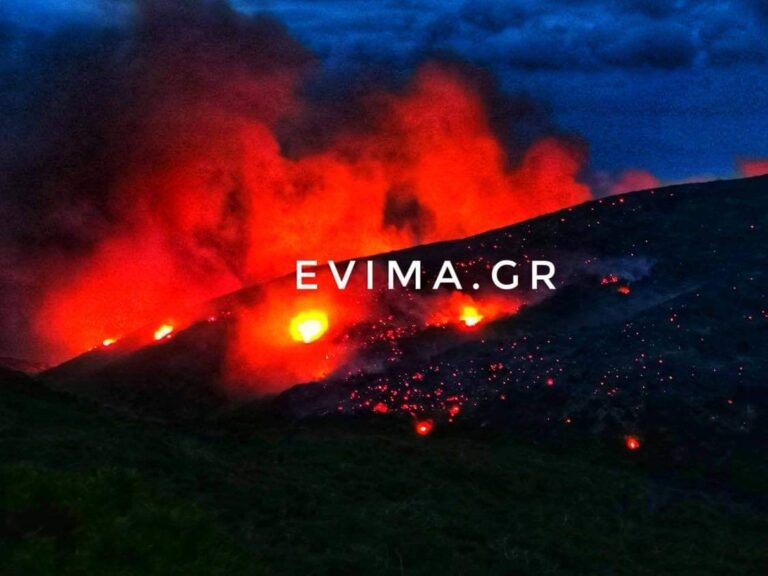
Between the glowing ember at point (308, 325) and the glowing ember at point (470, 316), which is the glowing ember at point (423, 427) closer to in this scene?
the glowing ember at point (470, 316)

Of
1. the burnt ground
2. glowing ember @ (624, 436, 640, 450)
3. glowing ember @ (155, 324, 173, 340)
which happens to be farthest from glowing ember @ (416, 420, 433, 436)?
glowing ember @ (155, 324, 173, 340)

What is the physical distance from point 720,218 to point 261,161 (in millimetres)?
53384

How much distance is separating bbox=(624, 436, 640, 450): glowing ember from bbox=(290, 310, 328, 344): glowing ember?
35.5 feet

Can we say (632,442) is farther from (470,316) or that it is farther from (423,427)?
(470,316)

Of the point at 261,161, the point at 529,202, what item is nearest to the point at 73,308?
the point at 261,161

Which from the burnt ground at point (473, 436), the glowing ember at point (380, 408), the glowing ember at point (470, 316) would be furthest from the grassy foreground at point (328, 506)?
the glowing ember at point (470, 316)

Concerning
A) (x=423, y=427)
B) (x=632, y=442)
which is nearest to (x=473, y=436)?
(x=423, y=427)

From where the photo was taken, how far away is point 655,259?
1194 inches

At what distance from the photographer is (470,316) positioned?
28547 millimetres

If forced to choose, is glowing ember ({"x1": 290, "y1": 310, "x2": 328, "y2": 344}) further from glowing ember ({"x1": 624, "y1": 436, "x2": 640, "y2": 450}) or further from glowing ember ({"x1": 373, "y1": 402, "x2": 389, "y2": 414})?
glowing ember ({"x1": 624, "y1": 436, "x2": 640, "y2": 450})

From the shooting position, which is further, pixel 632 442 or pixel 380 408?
pixel 380 408

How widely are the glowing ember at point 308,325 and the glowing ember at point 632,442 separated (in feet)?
35.5

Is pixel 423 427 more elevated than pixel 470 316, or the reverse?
pixel 470 316

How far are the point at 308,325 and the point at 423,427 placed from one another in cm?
787
